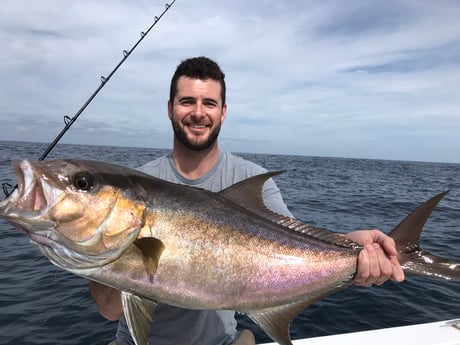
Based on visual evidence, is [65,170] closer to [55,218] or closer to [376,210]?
[55,218]

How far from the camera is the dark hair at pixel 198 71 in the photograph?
347 cm

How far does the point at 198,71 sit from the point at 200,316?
7.37 feet

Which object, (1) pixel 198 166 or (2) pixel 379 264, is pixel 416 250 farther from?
(1) pixel 198 166

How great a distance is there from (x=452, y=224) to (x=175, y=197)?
15413 millimetres

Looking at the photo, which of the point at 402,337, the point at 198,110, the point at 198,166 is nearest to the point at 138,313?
the point at 198,166

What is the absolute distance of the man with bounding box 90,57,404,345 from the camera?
3.15 metres

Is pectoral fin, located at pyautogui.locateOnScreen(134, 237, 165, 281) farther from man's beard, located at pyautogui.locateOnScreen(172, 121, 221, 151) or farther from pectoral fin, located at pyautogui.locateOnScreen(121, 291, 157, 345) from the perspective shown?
man's beard, located at pyautogui.locateOnScreen(172, 121, 221, 151)

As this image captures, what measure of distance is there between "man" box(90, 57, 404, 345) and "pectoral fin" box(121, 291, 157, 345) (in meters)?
0.85

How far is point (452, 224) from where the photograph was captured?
570 inches

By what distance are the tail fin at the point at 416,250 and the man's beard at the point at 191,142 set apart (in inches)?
70.7

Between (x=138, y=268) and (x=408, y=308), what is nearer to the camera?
(x=138, y=268)

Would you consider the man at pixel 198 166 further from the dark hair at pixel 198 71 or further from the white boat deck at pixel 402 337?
the white boat deck at pixel 402 337

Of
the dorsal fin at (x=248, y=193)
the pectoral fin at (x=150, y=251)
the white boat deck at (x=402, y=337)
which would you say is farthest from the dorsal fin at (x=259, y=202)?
the white boat deck at (x=402, y=337)

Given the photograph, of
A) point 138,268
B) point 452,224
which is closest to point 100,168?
point 138,268
